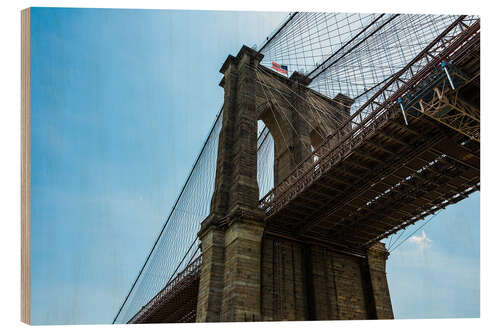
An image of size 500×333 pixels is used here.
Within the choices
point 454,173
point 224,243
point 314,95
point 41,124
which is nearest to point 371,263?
point 454,173

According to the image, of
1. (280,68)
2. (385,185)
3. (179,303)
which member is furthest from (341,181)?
(179,303)


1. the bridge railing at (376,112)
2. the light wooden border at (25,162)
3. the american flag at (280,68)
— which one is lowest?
the light wooden border at (25,162)

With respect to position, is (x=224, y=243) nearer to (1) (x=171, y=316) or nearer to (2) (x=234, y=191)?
(2) (x=234, y=191)

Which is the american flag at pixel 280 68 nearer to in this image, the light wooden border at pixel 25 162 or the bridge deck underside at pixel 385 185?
the bridge deck underside at pixel 385 185

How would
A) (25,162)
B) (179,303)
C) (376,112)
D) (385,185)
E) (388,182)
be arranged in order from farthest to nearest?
(179,303) → (385,185) → (388,182) → (376,112) → (25,162)

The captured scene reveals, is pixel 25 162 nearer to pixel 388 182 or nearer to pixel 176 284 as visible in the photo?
pixel 388 182

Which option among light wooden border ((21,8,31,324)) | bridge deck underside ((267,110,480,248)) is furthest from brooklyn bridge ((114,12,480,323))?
light wooden border ((21,8,31,324))

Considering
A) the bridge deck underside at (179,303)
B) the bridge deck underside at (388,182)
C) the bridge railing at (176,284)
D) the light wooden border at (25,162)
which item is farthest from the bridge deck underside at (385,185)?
the light wooden border at (25,162)
